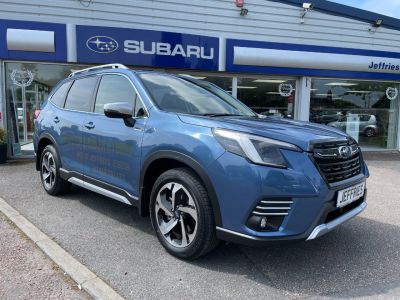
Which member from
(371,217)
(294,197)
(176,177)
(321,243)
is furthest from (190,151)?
(371,217)

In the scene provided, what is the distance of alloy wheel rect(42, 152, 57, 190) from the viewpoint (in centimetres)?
532

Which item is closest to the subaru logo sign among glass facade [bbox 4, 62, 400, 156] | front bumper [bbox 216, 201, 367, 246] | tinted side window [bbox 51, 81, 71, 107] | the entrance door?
glass facade [bbox 4, 62, 400, 156]

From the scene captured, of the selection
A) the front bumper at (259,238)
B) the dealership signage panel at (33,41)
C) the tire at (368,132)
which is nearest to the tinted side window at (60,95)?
the front bumper at (259,238)

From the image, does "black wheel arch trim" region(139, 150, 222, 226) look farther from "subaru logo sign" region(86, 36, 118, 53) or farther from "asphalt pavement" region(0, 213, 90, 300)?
"subaru logo sign" region(86, 36, 118, 53)

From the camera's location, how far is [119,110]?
11.8 ft

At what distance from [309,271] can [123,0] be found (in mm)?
8642

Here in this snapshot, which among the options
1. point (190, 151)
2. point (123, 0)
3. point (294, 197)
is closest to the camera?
point (294, 197)

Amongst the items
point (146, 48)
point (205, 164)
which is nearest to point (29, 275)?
point (205, 164)

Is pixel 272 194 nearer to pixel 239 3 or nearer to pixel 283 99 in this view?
pixel 239 3

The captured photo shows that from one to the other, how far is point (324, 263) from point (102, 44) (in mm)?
7712

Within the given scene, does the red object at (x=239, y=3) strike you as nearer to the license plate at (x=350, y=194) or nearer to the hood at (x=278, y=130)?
the hood at (x=278, y=130)

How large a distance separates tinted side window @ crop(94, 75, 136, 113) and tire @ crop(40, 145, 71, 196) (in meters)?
1.24

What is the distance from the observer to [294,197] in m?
2.81

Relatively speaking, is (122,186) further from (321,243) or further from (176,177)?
(321,243)
